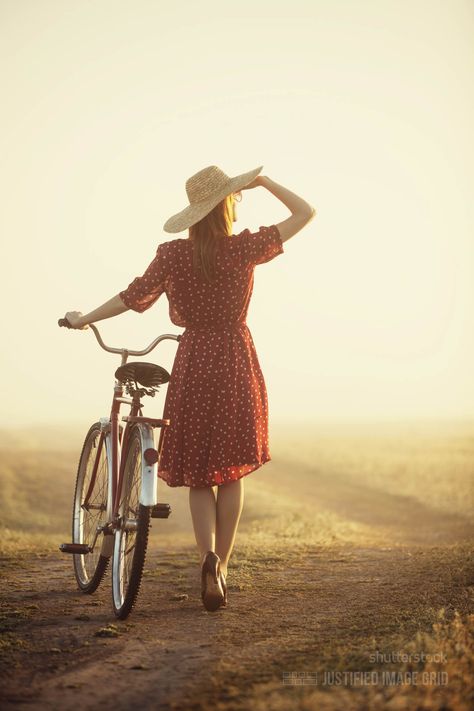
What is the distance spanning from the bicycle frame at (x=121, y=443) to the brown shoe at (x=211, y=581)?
19.4 inches

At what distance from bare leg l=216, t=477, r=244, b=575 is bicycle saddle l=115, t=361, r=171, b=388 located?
76 cm

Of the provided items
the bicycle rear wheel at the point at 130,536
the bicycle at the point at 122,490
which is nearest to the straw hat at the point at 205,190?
the bicycle at the point at 122,490

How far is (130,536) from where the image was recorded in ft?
15.8

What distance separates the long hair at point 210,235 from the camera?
477cm

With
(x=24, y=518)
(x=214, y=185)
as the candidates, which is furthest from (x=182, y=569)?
(x=24, y=518)

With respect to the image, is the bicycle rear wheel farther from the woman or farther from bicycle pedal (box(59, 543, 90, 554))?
bicycle pedal (box(59, 543, 90, 554))

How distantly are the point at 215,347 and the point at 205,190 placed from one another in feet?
3.15

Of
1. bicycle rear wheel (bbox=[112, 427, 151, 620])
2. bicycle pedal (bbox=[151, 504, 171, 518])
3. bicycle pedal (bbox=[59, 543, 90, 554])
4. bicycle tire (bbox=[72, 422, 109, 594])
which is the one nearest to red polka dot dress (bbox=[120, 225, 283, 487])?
bicycle rear wheel (bbox=[112, 427, 151, 620])

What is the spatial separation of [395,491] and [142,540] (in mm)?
20082

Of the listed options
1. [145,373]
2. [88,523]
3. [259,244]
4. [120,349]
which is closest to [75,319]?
[120,349]

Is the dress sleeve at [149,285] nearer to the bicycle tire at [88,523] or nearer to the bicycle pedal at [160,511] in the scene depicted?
the bicycle tire at [88,523]

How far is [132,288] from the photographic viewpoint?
5.02m

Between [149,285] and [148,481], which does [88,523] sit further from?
[149,285]

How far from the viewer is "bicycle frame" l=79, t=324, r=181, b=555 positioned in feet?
14.4
